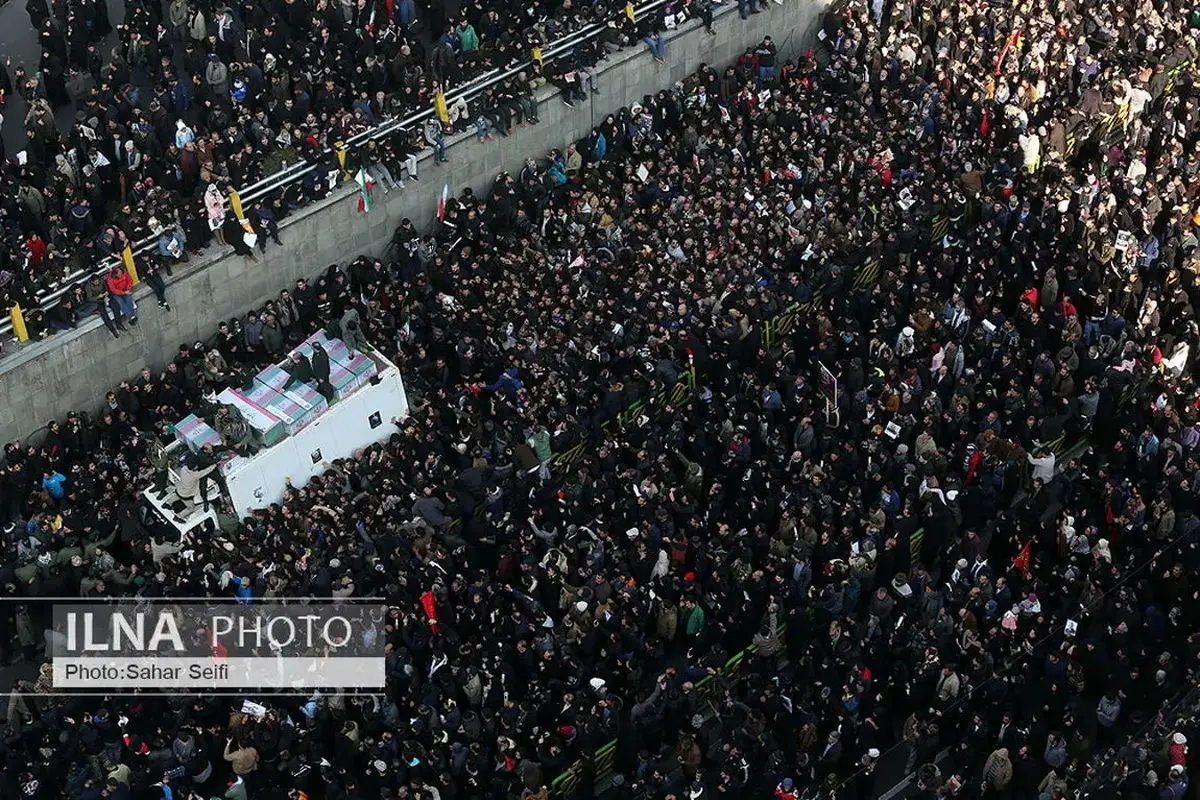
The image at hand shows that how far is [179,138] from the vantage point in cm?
3912

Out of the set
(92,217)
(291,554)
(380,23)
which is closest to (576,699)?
(291,554)

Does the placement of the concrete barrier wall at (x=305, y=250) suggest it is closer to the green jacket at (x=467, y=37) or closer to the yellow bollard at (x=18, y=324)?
the yellow bollard at (x=18, y=324)

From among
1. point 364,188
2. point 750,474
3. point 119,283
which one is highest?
point 364,188

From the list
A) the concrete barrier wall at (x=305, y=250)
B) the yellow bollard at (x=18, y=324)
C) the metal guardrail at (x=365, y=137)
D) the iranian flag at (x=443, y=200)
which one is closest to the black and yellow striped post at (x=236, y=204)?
the metal guardrail at (x=365, y=137)

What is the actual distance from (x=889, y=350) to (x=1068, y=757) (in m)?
9.41

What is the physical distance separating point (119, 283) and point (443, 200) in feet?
24.6

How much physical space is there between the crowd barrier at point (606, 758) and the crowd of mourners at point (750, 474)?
10 centimetres

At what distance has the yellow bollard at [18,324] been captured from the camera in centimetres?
3588

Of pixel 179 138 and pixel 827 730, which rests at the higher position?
pixel 179 138

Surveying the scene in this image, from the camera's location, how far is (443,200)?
4100 centimetres

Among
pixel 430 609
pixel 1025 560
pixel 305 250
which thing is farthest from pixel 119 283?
pixel 1025 560

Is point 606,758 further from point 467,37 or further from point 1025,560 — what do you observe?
point 467,37

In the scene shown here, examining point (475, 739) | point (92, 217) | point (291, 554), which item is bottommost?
point (475, 739)

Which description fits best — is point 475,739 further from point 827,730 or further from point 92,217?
point 92,217
